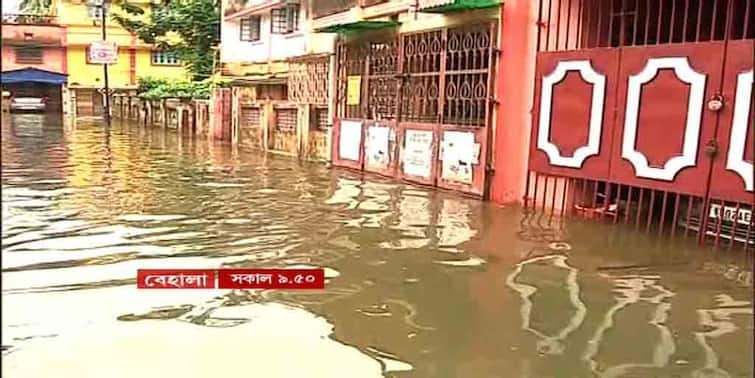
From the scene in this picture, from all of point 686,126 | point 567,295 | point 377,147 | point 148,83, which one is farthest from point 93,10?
point 148,83

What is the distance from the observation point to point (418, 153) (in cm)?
905

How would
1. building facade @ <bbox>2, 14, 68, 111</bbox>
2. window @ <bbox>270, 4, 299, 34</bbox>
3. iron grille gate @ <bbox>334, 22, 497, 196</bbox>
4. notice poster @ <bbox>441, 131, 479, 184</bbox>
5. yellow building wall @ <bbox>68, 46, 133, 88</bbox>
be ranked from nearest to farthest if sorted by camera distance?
building facade @ <bbox>2, 14, 68, 111</bbox>, iron grille gate @ <bbox>334, 22, 497, 196</bbox>, notice poster @ <bbox>441, 131, 479, 184</bbox>, window @ <bbox>270, 4, 299, 34</bbox>, yellow building wall @ <bbox>68, 46, 133, 88</bbox>

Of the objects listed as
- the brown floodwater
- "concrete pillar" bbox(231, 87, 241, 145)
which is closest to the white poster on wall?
the brown floodwater

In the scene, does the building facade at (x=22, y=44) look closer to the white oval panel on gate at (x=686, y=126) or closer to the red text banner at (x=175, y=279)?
the red text banner at (x=175, y=279)

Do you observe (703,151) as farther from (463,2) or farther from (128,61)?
(128,61)

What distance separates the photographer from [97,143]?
14422 millimetres

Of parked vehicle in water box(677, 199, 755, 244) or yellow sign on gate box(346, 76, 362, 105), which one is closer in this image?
parked vehicle in water box(677, 199, 755, 244)

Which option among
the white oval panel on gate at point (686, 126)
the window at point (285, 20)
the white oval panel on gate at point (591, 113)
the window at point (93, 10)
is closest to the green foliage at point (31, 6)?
the window at point (93, 10)

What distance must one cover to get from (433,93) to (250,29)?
30.4 feet

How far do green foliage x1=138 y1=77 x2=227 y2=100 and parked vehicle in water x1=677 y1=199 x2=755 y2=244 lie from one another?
12.1m

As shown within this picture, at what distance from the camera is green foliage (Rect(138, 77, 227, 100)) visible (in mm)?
16453

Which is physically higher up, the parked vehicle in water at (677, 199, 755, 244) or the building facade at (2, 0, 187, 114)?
the building facade at (2, 0, 187, 114)

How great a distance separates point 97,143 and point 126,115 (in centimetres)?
722

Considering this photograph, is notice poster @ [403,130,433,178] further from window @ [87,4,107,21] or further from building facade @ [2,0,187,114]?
window @ [87,4,107,21]
